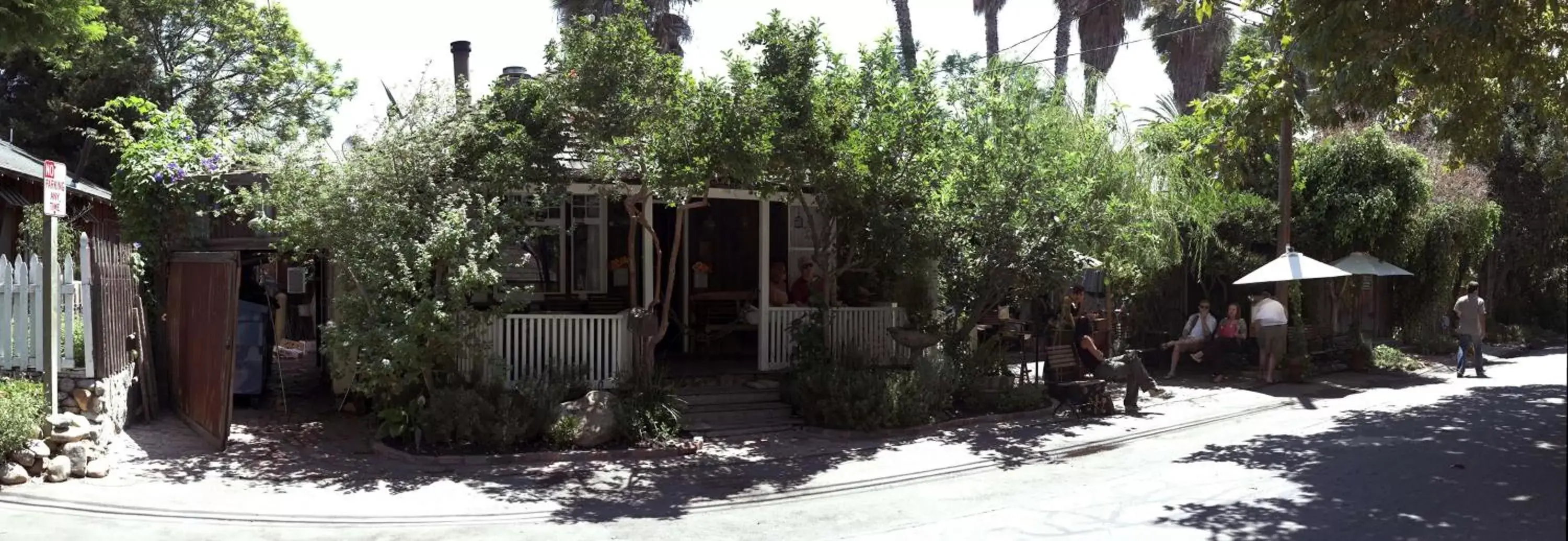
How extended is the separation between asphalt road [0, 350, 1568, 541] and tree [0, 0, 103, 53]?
3391mm

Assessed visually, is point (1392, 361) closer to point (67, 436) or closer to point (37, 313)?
point (67, 436)

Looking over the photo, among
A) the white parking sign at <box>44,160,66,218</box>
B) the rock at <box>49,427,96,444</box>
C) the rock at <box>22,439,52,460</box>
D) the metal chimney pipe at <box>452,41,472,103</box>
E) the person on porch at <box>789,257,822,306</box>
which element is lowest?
the rock at <box>22,439,52,460</box>

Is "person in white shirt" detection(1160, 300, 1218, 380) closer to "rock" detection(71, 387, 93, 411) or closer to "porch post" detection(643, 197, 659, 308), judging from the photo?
"porch post" detection(643, 197, 659, 308)

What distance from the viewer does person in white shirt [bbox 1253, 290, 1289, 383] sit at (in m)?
14.8

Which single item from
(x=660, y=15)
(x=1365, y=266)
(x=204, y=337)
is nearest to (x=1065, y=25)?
(x=660, y=15)

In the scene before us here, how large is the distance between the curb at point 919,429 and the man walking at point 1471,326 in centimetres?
812

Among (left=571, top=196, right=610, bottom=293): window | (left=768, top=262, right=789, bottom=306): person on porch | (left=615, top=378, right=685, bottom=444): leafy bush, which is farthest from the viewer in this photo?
(left=571, top=196, right=610, bottom=293): window

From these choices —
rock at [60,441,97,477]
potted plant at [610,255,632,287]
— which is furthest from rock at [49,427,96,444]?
potted plant at [610,255,632,287]

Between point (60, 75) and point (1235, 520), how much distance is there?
20921mm

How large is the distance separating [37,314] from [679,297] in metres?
7.42

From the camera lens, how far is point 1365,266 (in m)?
16.5

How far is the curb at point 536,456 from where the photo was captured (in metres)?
9.28

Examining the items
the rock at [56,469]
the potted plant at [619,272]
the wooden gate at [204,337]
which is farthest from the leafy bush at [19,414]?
the potted plant at [619,272]

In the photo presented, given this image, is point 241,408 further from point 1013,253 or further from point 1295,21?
point 1295,21
